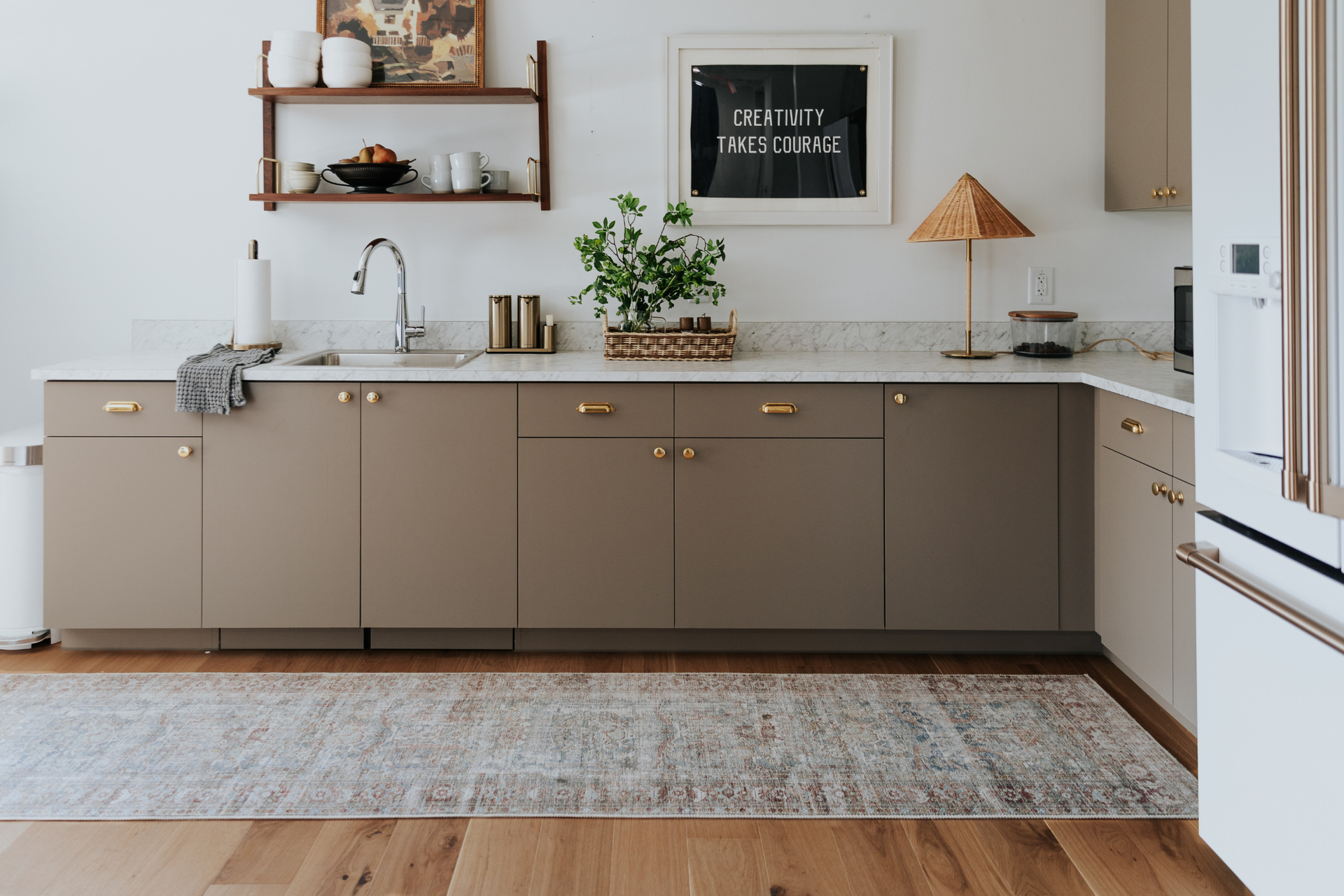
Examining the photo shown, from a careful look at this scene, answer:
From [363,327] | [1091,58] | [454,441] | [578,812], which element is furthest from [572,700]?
[1091,58]

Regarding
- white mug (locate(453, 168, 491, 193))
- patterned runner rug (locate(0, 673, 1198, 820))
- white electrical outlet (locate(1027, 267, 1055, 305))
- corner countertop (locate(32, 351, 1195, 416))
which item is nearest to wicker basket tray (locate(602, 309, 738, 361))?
corner countertop (locate(32, 351, 1195, 416))

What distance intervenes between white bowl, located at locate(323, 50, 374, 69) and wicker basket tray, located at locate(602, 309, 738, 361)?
3.53 feet

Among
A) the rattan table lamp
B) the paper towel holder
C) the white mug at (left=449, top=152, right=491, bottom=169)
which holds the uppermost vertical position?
the white mug at (left=449, top=152, right=491, bottom=169)

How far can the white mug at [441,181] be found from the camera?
10.4 feet

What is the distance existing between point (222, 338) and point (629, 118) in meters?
1.47

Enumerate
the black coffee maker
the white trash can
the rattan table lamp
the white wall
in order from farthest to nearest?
1. the white wall
2. the rattan table lamp
3. the white trash can
4. the black coffee maker

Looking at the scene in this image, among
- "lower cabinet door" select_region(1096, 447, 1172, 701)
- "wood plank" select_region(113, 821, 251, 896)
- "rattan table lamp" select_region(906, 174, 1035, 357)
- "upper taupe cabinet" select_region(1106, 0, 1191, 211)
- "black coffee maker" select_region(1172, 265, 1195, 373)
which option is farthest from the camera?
"rattan table lamp" select_region(906, 174, 1035, 357)

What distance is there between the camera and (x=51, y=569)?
9.47 ft

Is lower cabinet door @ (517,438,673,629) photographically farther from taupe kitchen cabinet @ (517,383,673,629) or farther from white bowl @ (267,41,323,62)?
white bowl @ (267,41,323,62)

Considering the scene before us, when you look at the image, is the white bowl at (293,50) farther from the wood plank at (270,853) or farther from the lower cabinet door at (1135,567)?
the lower cabinet door at (1135,567)

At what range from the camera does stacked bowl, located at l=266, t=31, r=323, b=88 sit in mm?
3084

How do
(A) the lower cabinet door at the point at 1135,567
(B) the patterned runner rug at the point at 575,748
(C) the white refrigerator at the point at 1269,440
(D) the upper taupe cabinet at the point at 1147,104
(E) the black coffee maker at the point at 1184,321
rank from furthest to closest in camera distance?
(D) the upper taupe cabinet at the point at 1147,104 < (E) the black coffee maker at the point at 1184,321 < (A) the lower cabinet door at the point at 1135,567 < (B) the patterned runner rug at the point at 575,748 < (C) the white refrigerator at the point at 1269,440

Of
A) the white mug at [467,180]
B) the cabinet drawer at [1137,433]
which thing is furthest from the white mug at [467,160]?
the cabinet drawer at [1137,433]

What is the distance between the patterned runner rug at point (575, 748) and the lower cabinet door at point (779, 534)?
0.61ft
